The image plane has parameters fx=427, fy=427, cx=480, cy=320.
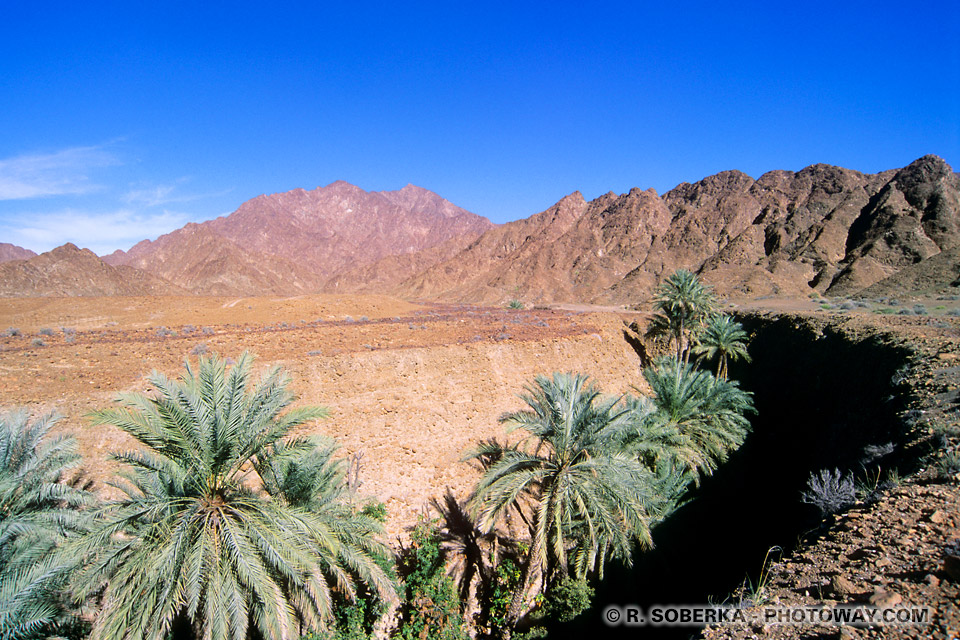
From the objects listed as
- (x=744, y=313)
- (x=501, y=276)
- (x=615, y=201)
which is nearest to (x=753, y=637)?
(x=744, y=313)

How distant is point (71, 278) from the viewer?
230ft

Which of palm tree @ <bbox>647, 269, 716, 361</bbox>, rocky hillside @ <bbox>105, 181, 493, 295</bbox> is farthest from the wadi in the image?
rocky hillside @ <bbox>105, 181, 493, 295</bbox>

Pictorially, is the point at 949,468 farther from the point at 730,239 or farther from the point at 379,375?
the point at 730,239

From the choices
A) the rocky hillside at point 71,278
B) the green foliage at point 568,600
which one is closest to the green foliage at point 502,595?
the green foliage at point 568,600

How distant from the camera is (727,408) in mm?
13438

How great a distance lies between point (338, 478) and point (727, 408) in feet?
38.3

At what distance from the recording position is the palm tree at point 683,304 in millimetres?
22812

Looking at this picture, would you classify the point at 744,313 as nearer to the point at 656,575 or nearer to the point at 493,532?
the point at 656,575

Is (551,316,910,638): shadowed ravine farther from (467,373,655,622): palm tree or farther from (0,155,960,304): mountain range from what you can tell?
(0,155,960,304): mountain range

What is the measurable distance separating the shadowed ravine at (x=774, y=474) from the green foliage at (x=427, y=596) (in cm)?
244

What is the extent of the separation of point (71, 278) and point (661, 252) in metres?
105

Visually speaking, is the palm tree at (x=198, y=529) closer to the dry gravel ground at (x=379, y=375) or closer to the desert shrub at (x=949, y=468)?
the dry gravel ground at (x=379, y=375)

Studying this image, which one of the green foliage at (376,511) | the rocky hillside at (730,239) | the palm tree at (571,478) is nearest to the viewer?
the palm tree at (571,478)

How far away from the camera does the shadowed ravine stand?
1001 centimetres
